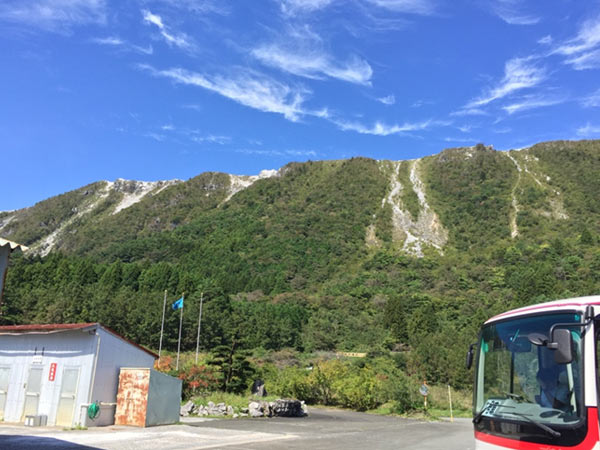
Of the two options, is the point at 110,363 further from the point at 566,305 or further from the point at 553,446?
the point at 566,305

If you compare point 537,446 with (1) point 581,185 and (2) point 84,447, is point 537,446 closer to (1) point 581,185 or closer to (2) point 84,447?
(2) point 84,447

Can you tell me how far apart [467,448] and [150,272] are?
80561mm

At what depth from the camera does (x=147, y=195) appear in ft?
601

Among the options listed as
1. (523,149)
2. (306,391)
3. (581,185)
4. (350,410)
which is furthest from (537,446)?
(523,149)

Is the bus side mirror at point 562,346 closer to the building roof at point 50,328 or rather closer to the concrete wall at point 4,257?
the concrete wall at point 4,257

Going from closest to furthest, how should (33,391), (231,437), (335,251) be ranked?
(231,437) < (33,391) < (335,251)

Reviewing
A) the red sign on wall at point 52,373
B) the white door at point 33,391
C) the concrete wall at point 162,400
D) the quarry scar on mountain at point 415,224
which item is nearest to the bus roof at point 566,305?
the concrete wall at point 162,400

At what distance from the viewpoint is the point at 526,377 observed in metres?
5.36

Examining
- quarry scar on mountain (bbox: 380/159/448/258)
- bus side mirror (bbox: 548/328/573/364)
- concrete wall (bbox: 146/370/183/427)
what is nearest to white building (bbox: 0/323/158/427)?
concrete wall (bbox: 146/370/183/427)

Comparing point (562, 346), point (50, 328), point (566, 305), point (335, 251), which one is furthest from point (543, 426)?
point (335, 251)

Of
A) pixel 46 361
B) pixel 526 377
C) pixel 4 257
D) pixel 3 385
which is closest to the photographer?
pixel 526 377

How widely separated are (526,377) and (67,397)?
1329 cm

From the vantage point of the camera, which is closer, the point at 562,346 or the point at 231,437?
the point at 562,346

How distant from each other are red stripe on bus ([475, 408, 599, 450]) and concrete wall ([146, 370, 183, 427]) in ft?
39.5
